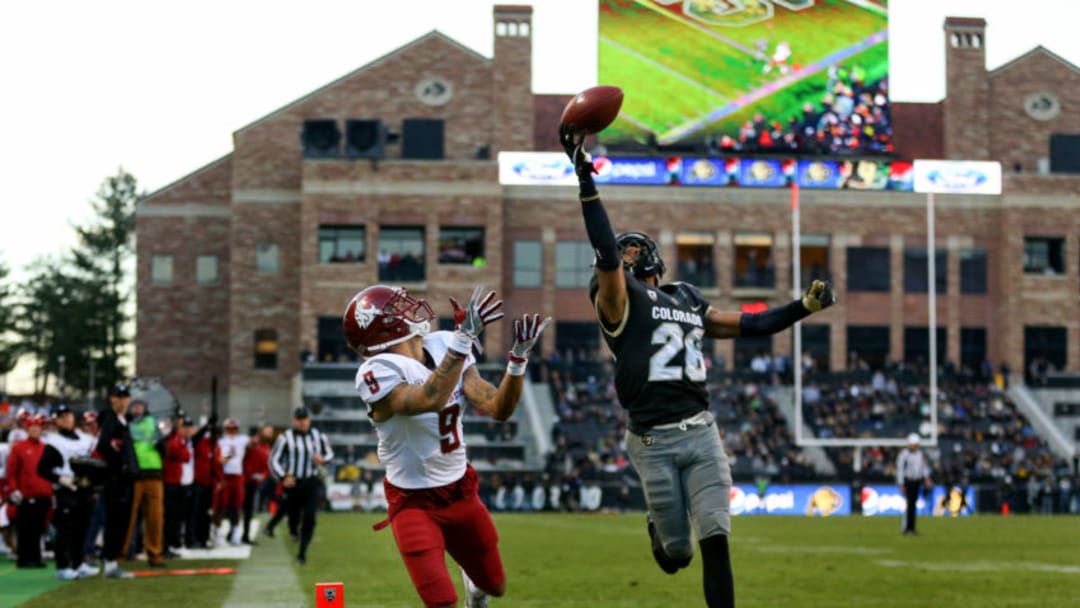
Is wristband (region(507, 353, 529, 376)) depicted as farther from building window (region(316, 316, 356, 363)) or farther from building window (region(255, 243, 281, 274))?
building window (region(255, 243, 281, 274))

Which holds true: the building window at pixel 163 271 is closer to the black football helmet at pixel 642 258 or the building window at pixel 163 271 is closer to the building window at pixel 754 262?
the building window at pixel 754 262

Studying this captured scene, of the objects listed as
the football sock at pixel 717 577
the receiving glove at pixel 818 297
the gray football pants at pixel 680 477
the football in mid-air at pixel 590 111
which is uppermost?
the football in mid-air at pixel 590 111

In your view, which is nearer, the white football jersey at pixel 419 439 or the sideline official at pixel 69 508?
the white football jersey at pixel 419 439

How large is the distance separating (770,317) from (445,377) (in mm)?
2499

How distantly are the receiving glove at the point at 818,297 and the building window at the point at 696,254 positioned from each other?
163 feet

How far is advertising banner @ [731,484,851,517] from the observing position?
142 ft

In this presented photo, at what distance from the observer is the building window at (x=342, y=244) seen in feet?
189

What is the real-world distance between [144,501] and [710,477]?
1111cm

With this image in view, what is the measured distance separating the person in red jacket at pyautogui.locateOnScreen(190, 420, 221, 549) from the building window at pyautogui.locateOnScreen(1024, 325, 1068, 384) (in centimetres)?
4223

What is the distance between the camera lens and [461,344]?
7.26 meters

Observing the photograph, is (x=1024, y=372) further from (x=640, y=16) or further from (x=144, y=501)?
(x=144, y=501)

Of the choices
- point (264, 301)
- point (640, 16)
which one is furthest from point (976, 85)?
point (264, 301)

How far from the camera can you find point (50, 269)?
9631cm

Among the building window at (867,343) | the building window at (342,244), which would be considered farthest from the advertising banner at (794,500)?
the building window at (342,244)
